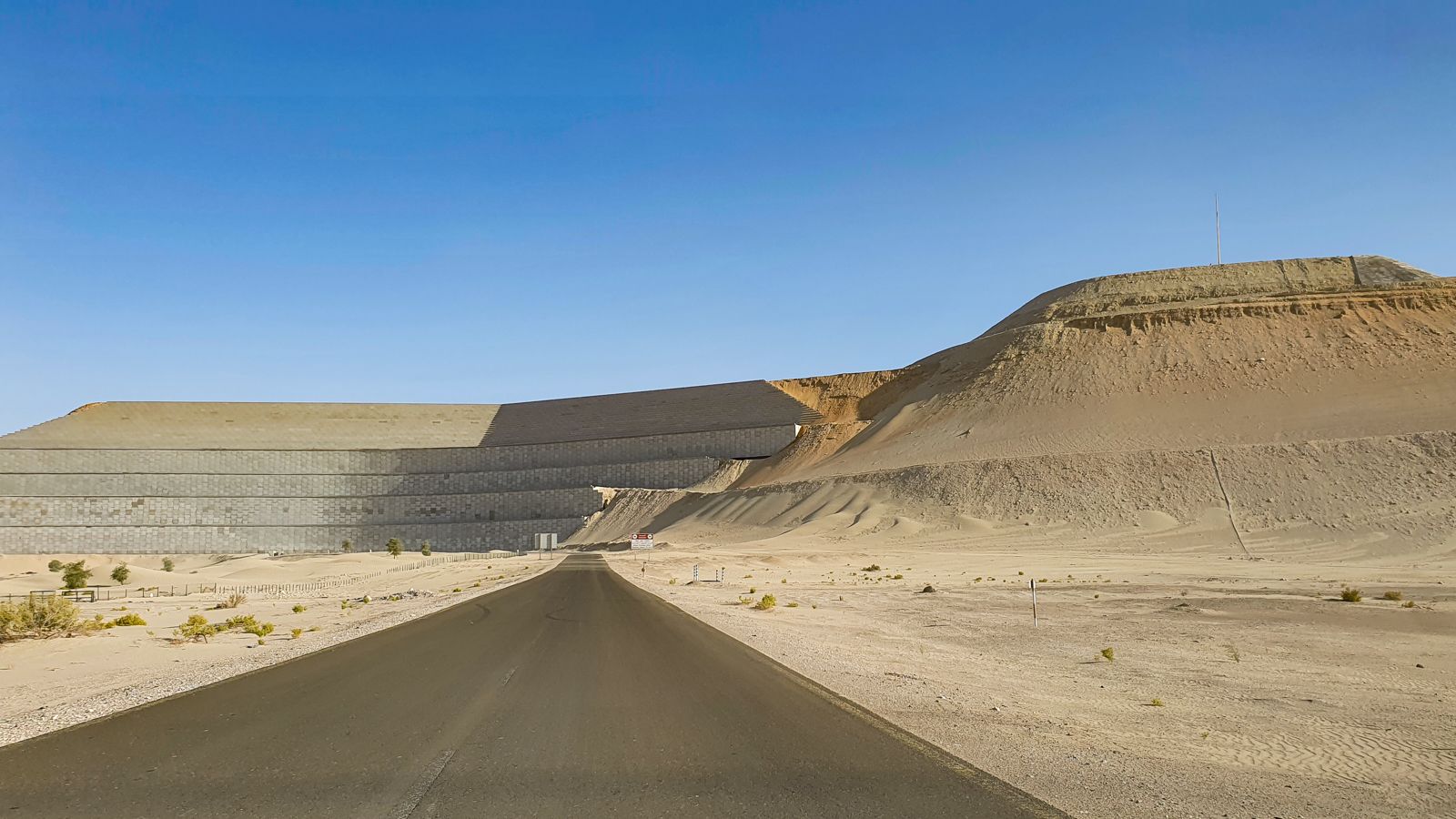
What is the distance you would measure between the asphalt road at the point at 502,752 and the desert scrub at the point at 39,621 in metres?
9.70

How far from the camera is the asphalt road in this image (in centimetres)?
724

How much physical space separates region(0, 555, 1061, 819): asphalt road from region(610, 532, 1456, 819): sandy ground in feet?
3.41

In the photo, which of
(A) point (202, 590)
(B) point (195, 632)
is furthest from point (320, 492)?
(B) point (195, 632)

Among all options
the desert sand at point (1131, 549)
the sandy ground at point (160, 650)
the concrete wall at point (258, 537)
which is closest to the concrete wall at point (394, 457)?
the desert sand at point (1131, 549)

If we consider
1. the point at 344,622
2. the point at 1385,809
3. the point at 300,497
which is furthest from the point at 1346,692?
the point at 300,497

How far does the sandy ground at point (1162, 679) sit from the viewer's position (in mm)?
8070

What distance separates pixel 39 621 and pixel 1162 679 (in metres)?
21.6

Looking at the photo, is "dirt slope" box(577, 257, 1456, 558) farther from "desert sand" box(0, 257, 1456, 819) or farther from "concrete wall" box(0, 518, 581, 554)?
"concrete wall" box(0, 518, 581, 554)

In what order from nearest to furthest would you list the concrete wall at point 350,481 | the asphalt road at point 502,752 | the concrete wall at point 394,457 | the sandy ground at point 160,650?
the asphalt road at point 502,752, the sandy ground at point 160,650, the concrete wall at point 350,481, the concrete wall at point 394,457

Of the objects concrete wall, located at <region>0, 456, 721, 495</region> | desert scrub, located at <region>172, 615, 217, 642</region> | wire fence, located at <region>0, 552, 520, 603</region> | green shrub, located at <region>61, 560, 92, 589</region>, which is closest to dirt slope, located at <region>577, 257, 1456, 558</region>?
concrete wall, located at <region>0, 456, 721, 495</region>

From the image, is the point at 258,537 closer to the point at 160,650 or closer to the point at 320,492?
the point at 320,492

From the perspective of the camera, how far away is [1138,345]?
87688mm

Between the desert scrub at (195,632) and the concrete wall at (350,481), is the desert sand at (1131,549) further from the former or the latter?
the concrete wall at (350,481)

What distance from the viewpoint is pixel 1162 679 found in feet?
47.7
